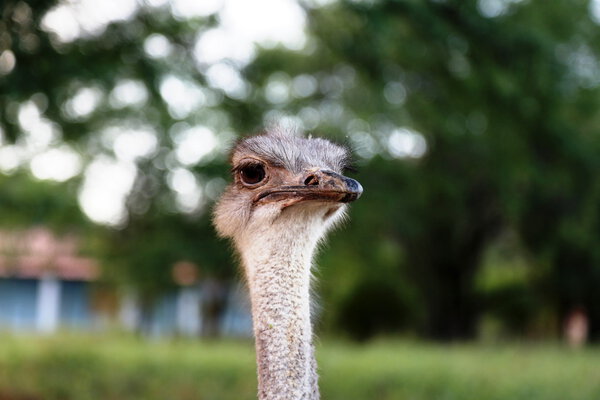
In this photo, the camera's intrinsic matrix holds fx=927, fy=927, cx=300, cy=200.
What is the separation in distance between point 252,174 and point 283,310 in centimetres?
40

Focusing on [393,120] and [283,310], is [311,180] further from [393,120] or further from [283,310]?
[393,120]

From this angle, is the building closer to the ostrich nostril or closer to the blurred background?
the blurred background

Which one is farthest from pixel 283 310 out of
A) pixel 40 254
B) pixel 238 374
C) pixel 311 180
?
pixel 40 254

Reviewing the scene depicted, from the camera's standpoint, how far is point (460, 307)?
23.7 metres

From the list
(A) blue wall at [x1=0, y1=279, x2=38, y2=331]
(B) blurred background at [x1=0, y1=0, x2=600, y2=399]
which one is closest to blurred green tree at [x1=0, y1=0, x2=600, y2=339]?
(B) blurred background at [x1=0, y1=0, x2=600, y2=399]

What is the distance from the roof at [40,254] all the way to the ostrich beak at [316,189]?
34.8ft

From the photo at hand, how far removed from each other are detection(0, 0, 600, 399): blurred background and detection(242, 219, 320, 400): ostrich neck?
274 mm

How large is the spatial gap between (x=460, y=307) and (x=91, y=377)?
1449 cm

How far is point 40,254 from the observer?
2003cm

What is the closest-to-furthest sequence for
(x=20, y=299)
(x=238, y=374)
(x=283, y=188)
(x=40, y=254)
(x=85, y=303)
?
(x=283, y=188) → (x=238, y=374) → (x=40, y=254) → (x=20, y=299) → (x=85, y=303)

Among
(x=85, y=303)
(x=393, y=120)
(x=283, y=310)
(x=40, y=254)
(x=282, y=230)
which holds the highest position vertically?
(x=85, y=303)

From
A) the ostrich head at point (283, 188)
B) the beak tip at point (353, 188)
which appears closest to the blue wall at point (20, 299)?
the ostrich head at point (283, 188)

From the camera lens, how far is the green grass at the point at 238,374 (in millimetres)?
9617

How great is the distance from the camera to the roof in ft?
46.3
